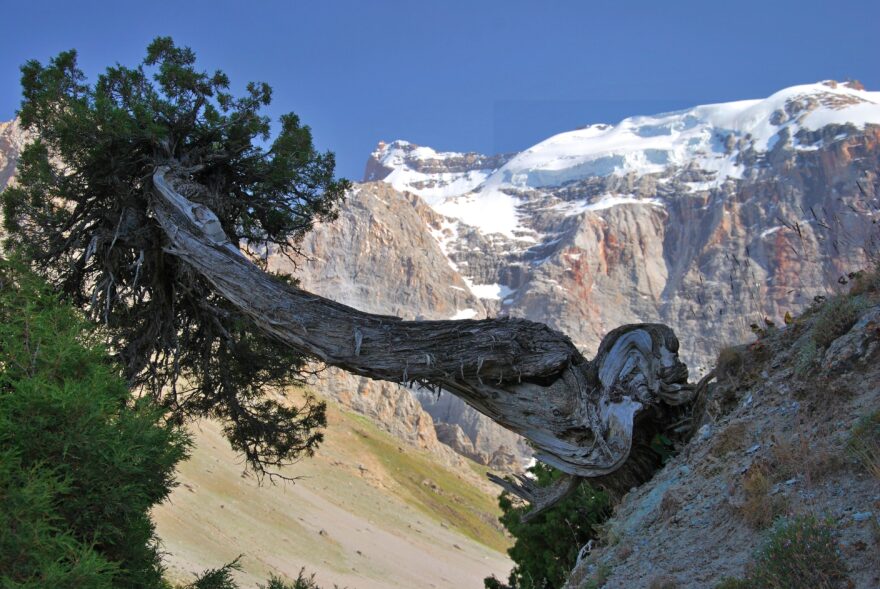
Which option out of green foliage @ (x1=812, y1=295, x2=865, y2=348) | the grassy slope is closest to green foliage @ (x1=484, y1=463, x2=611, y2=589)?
green foliage @ (x1=812, y1=295, x2=865, y2=348)

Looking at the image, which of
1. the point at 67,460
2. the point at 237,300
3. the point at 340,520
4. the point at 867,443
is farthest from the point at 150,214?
the point at 340,520

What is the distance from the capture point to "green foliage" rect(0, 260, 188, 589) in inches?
187

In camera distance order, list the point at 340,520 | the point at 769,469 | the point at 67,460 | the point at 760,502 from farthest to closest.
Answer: the point at 340,520 → the point at 769,469 → the point at 67,460 → the point at 760,502

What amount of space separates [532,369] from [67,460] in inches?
160

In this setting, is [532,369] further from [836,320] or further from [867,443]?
[867,443]

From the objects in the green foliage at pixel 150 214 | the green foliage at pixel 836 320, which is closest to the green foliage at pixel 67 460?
the green foliage at pixel 150 214

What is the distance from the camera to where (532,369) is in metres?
7.21

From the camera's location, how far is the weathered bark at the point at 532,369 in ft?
23.3

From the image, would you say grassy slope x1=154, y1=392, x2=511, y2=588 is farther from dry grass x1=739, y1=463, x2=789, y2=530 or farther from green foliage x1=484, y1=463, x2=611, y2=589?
dry grass x1=739, y1=463, x2=789, y2=530

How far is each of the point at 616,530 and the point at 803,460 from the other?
1870 mm

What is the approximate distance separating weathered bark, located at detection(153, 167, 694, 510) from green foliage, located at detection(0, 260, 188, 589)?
70.6 inches

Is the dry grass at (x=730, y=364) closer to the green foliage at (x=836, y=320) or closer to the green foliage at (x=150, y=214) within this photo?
the green foliage at (x=836, y=320)

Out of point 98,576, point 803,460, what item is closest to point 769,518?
point 803,460

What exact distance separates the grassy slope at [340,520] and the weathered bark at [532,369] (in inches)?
713
